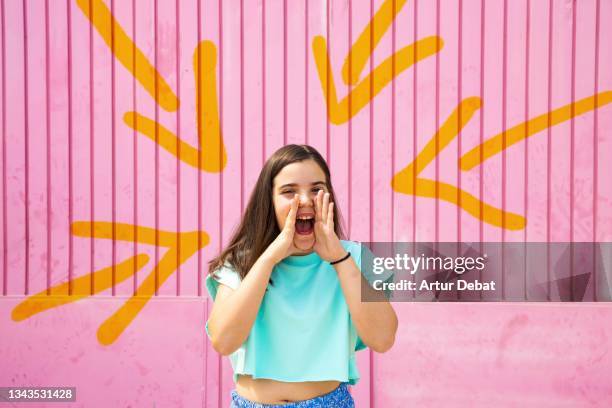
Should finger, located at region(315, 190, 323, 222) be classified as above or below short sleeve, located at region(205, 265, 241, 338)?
above

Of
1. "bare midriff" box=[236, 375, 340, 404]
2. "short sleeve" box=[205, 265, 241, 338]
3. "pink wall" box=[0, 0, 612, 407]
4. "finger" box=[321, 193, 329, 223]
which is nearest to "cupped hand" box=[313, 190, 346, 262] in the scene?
"finger" box=[321, 193, 329, 223]

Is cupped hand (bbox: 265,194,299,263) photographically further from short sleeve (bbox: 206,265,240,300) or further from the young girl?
short sleeve (bbox: 206,265,240,300)

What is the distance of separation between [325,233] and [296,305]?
0.21 m

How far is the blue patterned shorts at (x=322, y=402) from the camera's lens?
52.2 inches

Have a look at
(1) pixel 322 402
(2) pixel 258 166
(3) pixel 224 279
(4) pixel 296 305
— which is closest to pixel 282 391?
(1) pixel 322 402

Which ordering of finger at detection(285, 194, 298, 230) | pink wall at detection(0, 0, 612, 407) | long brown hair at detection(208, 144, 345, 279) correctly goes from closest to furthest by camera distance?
finger at detection(285, 194, 298, 230) → long brown hair at detection(208, 144, 345, 279) → pink wall at detection(0, 0, 612, 407)

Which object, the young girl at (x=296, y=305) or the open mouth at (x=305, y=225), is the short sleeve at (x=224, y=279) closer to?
the young girl at (x=296, y=305)

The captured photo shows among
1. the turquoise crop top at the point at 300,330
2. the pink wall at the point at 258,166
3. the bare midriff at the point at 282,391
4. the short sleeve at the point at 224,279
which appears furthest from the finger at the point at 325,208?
the pink wall at the point at 258,166

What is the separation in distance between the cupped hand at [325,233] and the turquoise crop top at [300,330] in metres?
0.09

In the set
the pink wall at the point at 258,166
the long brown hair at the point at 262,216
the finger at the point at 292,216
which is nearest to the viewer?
the finger at the point at 292,216

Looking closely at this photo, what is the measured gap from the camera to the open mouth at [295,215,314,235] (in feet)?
4.43

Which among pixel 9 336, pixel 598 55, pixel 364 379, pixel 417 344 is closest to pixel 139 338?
pixel 9 336

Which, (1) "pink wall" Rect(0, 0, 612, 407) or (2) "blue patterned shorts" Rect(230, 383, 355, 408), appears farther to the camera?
(1) "pink wall" Rect(0, 0, 612, 407)

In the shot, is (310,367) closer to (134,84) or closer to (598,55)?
(134,84)
